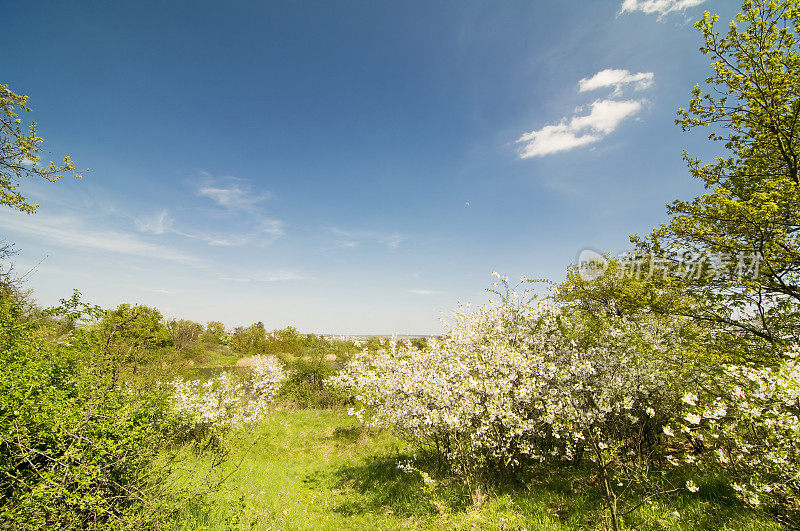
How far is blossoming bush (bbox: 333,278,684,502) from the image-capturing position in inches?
303

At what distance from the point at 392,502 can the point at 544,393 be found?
5843mm

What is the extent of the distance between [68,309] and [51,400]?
9.55 feet

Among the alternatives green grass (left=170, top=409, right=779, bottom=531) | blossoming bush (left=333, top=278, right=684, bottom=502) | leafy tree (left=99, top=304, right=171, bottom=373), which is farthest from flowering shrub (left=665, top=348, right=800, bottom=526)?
leafy tree (left=99, top=304, right=171, bottom=373)

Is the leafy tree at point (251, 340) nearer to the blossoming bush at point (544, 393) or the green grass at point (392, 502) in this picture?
the green grass at point (392, 502)

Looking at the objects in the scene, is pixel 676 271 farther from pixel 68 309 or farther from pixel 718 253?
pixel 68 309

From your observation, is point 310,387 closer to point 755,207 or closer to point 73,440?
point 73,440

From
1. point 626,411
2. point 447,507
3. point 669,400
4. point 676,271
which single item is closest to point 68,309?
point 447,507

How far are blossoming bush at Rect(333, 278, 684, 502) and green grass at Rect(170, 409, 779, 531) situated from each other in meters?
0.82

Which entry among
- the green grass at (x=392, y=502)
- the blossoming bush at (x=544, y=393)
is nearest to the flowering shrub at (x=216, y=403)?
the green grass at (x=392, y=502)

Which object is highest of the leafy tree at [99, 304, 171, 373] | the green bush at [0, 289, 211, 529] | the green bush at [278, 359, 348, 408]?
the leafy tree at [99, 304, 171, 373]

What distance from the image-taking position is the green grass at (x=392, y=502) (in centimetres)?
633

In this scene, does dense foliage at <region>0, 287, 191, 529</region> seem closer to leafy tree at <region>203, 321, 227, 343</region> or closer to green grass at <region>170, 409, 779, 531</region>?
green grass at <region>170, 409, 779, 531</region>

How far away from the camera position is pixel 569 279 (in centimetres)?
2316

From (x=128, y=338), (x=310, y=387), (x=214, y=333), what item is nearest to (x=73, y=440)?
(x=128, y=338)
